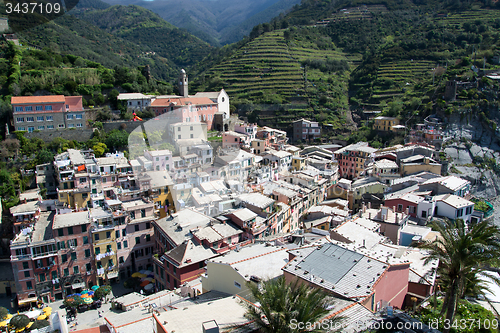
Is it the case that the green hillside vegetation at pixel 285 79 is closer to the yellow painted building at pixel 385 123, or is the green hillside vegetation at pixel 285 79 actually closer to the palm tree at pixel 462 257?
the yellow painted building at pixel 385 123

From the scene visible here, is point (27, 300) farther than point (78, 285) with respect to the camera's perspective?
No

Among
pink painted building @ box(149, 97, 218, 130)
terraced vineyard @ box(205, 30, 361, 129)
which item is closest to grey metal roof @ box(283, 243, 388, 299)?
pink painted building @ box(149, 97, 218, 130)

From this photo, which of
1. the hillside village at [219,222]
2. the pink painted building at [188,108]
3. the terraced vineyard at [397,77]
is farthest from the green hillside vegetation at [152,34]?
the hillside village at [219,222]

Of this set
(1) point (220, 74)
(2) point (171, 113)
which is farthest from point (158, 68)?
(2) point (171, 113)

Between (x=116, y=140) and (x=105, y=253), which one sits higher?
(x=116, y=140)

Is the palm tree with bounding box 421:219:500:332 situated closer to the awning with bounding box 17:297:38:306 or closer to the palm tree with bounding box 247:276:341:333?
the palm tree with bounding box 247:276:341:333

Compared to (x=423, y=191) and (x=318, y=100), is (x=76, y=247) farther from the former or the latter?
(x=318, y=100)

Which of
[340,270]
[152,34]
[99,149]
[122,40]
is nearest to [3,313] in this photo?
[99,149]

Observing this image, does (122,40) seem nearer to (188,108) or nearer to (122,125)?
(188,108)
